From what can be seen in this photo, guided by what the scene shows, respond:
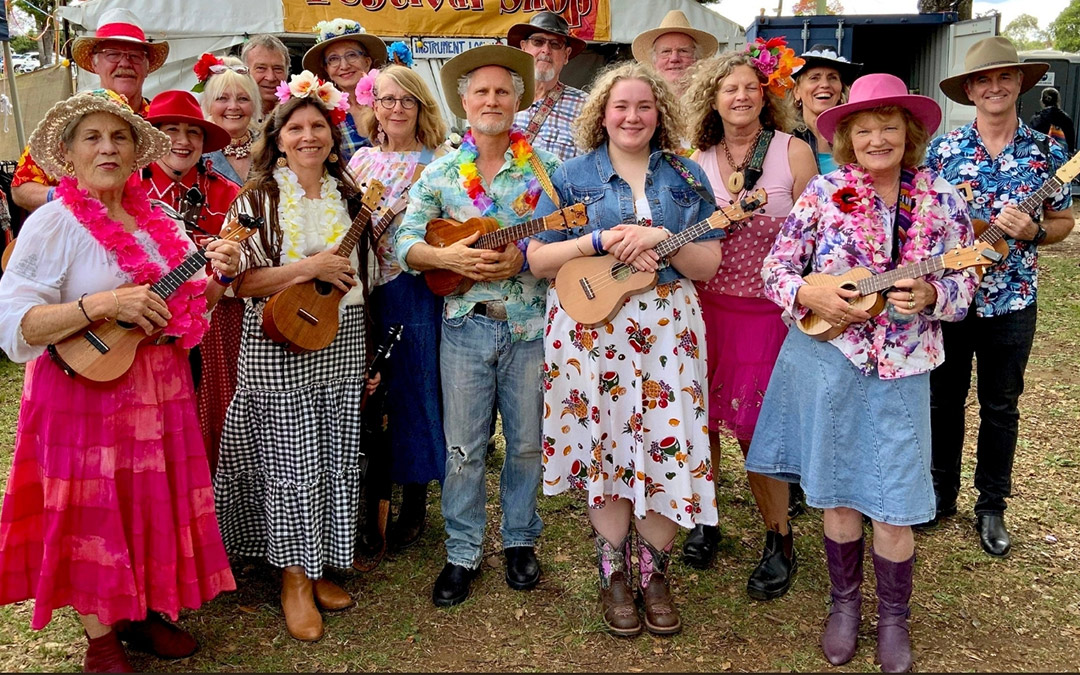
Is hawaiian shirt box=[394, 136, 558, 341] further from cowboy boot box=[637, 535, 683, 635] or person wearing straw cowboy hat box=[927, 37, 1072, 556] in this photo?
person wearing straw cowboy hat box=[927, 37, 1072, 556]

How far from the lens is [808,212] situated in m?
3.18

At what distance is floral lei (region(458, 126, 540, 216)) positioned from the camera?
3.45 meters

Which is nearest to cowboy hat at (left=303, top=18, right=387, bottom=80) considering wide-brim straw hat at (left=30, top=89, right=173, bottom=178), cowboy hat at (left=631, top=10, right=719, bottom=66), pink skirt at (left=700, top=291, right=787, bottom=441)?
cowboy hat at (left=631, top=10, right=719, bottom=66)

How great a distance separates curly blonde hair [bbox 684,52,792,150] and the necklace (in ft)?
0.18

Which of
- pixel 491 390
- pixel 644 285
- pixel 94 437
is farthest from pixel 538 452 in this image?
pixel 94 437

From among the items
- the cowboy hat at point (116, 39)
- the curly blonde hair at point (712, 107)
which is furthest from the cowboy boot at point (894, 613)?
the cowboy hat at point (116, 39)

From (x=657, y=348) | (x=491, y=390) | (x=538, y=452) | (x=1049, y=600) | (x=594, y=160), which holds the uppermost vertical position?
(x=594, y=160)

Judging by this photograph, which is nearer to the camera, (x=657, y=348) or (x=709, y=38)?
(x=657, y=348)

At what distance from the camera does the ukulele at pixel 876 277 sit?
2.89 metres

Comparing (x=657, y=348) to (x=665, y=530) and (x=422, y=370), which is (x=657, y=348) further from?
(x=422, y=370)

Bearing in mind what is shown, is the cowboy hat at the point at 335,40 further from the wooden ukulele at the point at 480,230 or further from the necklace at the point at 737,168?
the necklace at the point at 737,168

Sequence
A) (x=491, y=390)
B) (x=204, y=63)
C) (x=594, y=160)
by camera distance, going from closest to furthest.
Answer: (x=594, y=160), (x=491, y=390), (x=204, y=63)

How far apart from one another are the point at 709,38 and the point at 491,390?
2933mm

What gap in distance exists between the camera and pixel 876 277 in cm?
298
